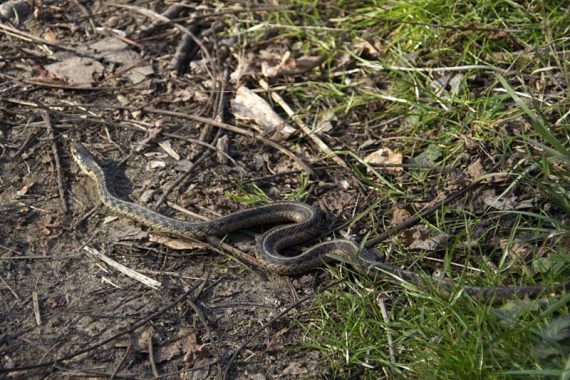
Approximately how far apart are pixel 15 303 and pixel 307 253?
89.7 inches

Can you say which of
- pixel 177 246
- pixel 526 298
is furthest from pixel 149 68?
pixel 526 298

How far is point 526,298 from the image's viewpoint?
17.4 feet

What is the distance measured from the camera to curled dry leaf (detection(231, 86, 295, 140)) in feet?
26.6

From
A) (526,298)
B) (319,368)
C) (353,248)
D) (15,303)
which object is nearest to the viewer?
(526,298)

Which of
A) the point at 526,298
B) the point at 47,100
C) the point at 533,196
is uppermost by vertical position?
the point at 526,298

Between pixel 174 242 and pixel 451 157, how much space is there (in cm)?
261

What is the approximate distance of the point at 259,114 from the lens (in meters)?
8.30

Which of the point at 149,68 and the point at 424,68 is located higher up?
the point at 424,68

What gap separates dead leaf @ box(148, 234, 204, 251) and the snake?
5 cm

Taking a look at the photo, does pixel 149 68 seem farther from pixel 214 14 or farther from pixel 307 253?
pixel 307 253

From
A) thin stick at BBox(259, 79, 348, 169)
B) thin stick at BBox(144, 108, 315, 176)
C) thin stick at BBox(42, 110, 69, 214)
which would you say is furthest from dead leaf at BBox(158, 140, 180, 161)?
thin stick at BBox(259, 79, 348, 169)

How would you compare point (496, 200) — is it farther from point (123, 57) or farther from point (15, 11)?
point (15, 11)

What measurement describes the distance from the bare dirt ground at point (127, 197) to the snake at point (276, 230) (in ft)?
0.41

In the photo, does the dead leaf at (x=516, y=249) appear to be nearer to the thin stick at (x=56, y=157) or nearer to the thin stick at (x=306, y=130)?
the thin stick at (x=306, y=130)
